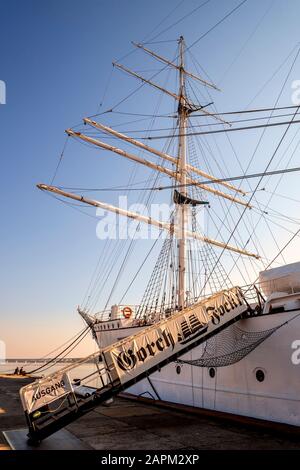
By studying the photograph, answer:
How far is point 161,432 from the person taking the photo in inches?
365

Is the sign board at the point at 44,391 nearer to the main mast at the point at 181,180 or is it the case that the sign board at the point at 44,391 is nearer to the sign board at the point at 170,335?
the sign board at the point at 170,335

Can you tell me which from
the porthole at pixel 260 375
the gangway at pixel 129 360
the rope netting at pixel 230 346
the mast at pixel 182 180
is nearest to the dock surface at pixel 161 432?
the gangway at pixel 129 360

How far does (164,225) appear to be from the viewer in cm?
2539

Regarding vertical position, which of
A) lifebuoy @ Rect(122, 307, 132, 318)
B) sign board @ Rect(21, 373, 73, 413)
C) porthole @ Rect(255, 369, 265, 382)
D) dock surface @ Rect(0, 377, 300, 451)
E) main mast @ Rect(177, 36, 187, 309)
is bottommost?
dock surface @ Rect(0, 377, 300, 451)

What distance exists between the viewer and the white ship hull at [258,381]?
965 cm

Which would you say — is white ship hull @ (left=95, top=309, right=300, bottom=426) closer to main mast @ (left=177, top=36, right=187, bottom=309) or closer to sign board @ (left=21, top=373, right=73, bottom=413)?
main mast @ (left=177, top=36, right=187, bottom=309)

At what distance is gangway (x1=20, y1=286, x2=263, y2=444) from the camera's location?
820 cm

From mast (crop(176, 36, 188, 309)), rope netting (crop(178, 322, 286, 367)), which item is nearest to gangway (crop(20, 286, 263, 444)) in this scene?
rope netting (crop(178, 322, 286, 367))

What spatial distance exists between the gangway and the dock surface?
2.57 ft

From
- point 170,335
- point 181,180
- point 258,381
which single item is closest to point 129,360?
point 170,335

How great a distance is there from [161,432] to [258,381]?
3.29 meters
